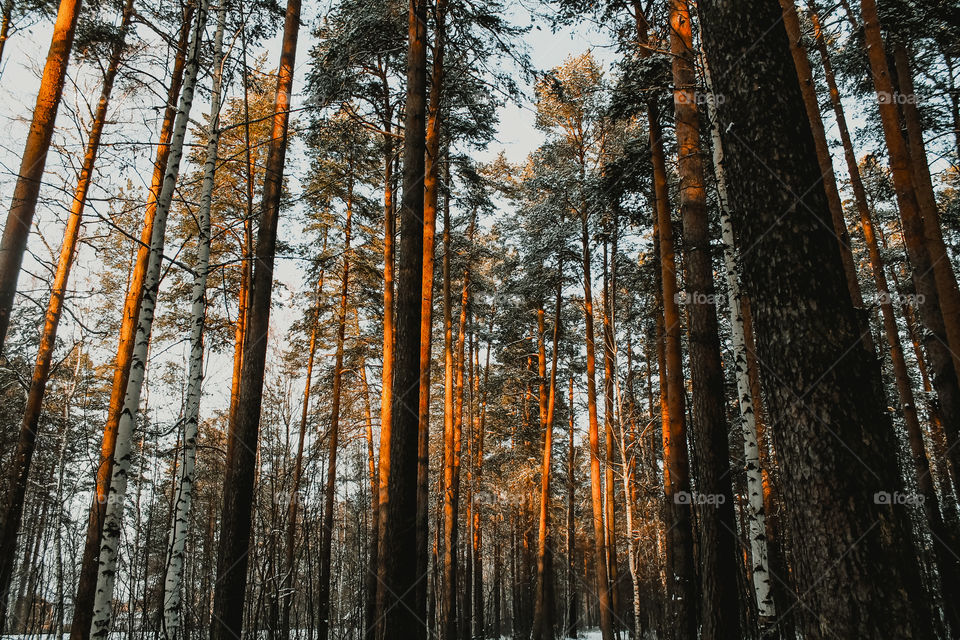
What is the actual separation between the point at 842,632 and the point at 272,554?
221 inches

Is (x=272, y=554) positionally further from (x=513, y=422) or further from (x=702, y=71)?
(x=513, y=422)

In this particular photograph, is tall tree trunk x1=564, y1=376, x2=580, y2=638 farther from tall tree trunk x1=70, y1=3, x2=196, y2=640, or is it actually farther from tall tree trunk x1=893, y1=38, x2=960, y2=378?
tall tree trunk x1=70, y1=3, x2=196, y2=640

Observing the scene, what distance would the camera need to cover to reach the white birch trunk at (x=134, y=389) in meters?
3.36

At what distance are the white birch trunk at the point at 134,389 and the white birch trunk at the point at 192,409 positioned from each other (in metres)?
0.34

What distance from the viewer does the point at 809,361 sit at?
8.13ft

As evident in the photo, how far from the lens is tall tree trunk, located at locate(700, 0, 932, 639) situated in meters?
2.18

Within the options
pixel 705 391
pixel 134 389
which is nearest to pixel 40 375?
pixel 134 389

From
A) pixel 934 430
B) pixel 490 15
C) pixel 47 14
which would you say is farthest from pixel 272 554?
pixel 934 430

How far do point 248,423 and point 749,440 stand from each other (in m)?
6.08

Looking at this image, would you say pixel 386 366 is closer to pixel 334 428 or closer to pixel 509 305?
pixel 334 428

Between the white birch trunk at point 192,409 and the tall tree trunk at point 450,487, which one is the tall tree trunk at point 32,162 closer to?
the white birch trunk at point 192,409

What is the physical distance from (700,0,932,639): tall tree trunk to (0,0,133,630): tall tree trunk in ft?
27.0
